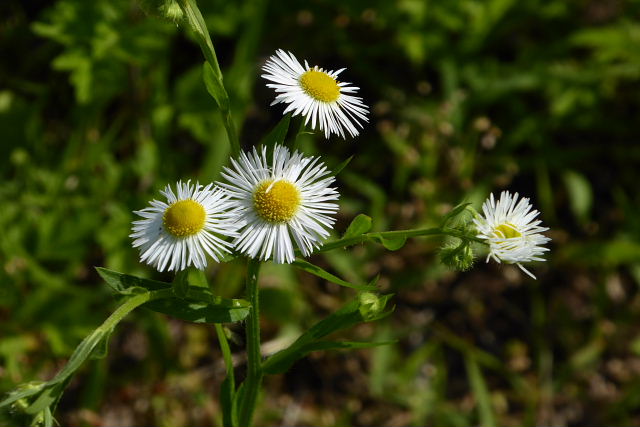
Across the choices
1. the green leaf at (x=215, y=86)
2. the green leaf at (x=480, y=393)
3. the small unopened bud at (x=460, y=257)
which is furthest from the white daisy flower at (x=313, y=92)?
the green leaf at (x=480, y=393)

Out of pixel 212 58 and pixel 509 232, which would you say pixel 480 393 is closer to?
pixel 509 232

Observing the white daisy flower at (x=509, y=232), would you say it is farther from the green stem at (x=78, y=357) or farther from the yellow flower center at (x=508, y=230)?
the green stem at (x=78, y=357)

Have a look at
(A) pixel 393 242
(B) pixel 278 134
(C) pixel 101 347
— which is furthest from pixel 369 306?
(C) pixel 101 347

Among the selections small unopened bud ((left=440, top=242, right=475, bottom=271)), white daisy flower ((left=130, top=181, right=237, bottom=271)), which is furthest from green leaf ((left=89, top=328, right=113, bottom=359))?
small unopened bud ((left=440, top=242, right=475, bottom=271))

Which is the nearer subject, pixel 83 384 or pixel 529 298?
pixel 83 384

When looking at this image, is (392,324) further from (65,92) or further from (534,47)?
(65,92)

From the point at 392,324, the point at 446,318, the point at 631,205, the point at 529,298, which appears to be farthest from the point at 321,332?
the point at 631,205

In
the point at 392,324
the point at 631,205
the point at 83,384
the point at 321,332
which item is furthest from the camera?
the point at 631,205
